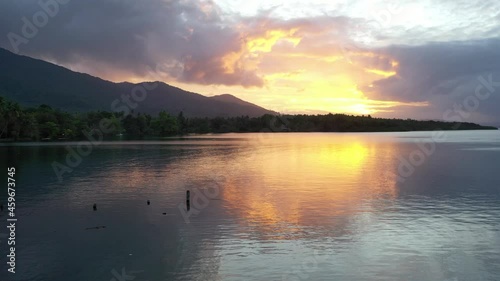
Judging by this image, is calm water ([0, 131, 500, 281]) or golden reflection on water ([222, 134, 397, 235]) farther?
golden reflection on water ([222, 134, 397, 235])

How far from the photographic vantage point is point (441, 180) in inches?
2037

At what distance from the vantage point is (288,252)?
2238cm

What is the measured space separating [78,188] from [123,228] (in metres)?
19.7

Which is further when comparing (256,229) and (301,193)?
(301,193)

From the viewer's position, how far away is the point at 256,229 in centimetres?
2717

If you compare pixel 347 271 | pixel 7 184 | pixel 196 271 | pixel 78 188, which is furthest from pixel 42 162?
pixel 347 271

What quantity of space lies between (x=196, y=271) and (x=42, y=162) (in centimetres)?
5920

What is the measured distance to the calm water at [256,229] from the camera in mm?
20078

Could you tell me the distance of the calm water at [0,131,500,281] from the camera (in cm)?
2008

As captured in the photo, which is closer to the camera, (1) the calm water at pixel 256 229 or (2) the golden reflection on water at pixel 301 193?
(1) the calm water at pixel 256 229

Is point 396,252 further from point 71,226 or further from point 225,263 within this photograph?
point 71,226

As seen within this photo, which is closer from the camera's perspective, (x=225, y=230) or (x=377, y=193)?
(x=225, y=230)

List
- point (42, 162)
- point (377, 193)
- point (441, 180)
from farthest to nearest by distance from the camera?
point (42, 162)
point (441, 180)
point (377, 193)

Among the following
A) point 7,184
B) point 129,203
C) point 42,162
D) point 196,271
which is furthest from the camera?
point 42,162
